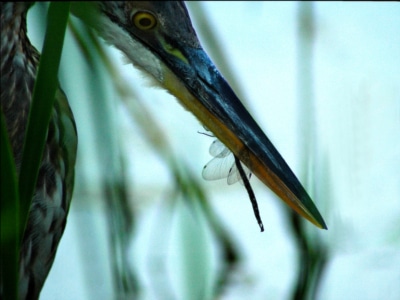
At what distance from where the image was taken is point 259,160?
5.60 ft

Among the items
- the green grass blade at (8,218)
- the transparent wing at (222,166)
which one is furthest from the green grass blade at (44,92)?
the transparent wing at (222,166)

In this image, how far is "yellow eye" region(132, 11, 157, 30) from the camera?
1651 millimetres

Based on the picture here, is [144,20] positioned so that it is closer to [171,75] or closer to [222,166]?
[171,75]

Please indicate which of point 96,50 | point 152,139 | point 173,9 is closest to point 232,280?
point 152,139

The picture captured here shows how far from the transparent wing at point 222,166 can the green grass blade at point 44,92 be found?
527mm

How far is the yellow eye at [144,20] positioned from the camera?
1.65 metres

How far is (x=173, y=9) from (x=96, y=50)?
273 mm

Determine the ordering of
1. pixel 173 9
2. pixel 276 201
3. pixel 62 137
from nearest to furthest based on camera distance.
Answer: pixel 173 9, pixel 62 137, pixel 276 201

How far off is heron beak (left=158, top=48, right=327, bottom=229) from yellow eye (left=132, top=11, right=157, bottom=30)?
0.26ft

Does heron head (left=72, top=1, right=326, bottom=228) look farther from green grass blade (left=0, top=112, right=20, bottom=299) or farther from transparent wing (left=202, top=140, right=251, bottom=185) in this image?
green grass blade (left=0, top=112, right=20, bottom=299)

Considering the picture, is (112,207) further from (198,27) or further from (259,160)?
(198,27)

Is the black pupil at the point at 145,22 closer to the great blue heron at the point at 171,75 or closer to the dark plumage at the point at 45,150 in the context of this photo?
the great blue heron at the point at 171,75

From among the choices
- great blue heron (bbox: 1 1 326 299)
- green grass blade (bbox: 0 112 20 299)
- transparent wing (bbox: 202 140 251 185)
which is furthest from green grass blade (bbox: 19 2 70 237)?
transparent wing (bbox: 202 140 251 185)

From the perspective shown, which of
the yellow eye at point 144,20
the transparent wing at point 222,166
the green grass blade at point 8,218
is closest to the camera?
the green grass blade at point 8,218
